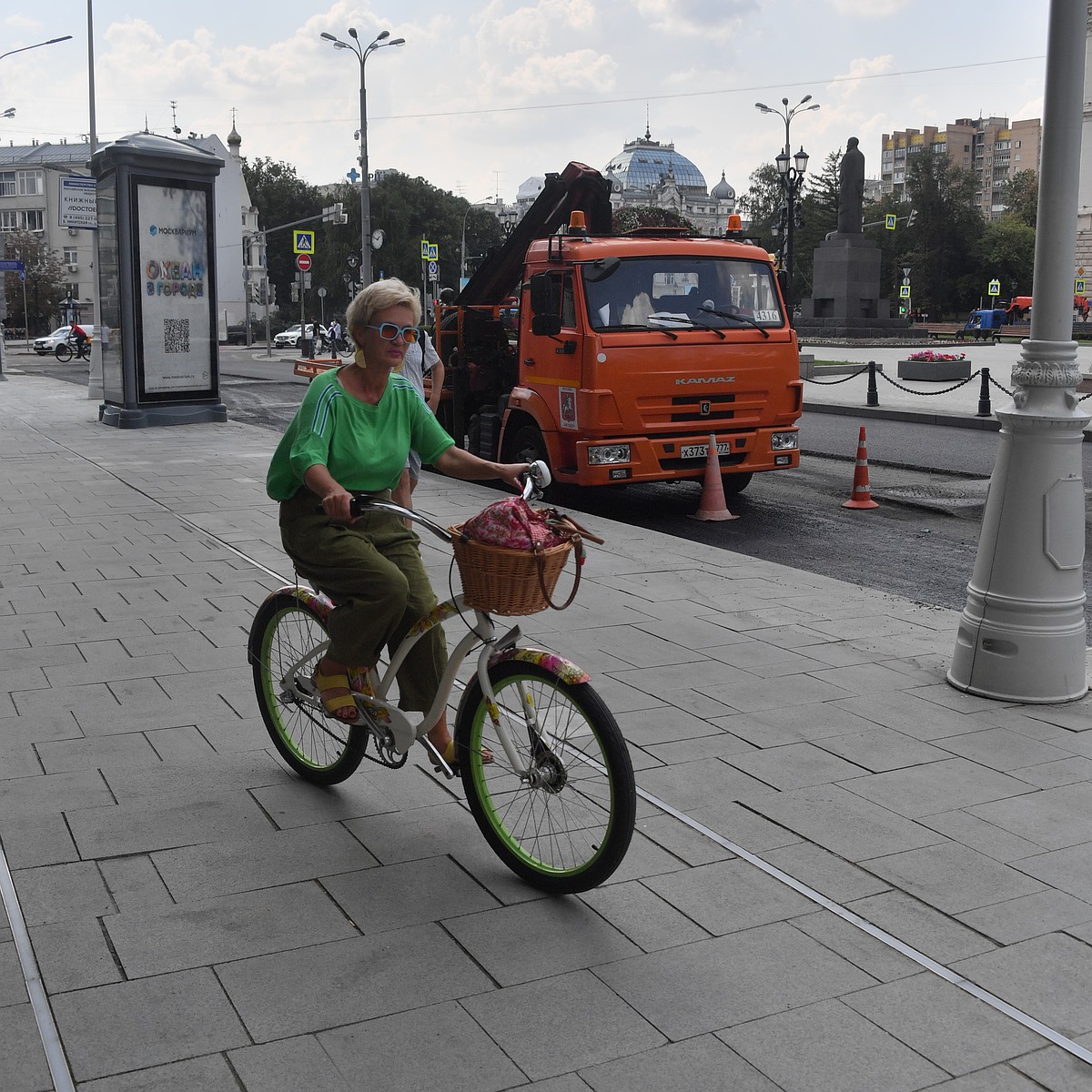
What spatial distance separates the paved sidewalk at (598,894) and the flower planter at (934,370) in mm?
22007

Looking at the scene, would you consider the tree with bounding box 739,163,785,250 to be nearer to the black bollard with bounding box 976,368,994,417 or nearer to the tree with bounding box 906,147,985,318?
the tree with bounding box 906,147,985,318

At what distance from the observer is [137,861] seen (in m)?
3.96

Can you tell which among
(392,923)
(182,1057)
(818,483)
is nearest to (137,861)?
(392,923)

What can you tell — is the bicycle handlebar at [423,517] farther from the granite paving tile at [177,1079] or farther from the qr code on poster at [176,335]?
the qr code on poster at [176,335]

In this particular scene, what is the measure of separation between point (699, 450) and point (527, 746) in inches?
305

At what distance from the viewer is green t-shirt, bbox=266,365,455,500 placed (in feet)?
13.1

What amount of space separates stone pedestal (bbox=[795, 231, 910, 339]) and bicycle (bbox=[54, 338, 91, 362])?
2526 cm

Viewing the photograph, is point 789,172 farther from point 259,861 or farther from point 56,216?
point 56,216

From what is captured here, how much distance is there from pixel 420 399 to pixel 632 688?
1.94 meters

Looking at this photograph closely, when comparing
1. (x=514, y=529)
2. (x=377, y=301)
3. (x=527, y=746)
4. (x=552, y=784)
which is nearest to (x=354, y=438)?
(x=377, y=301)

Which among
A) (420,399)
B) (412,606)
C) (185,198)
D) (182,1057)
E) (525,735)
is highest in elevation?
(185,198)

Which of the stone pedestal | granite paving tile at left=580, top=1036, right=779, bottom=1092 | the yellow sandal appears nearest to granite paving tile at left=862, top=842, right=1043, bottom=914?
granite paving tile at left=580, top=1036, right=779, bottom=1092

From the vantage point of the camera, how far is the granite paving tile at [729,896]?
361 cm

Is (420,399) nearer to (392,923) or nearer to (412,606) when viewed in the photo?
(412,606)
